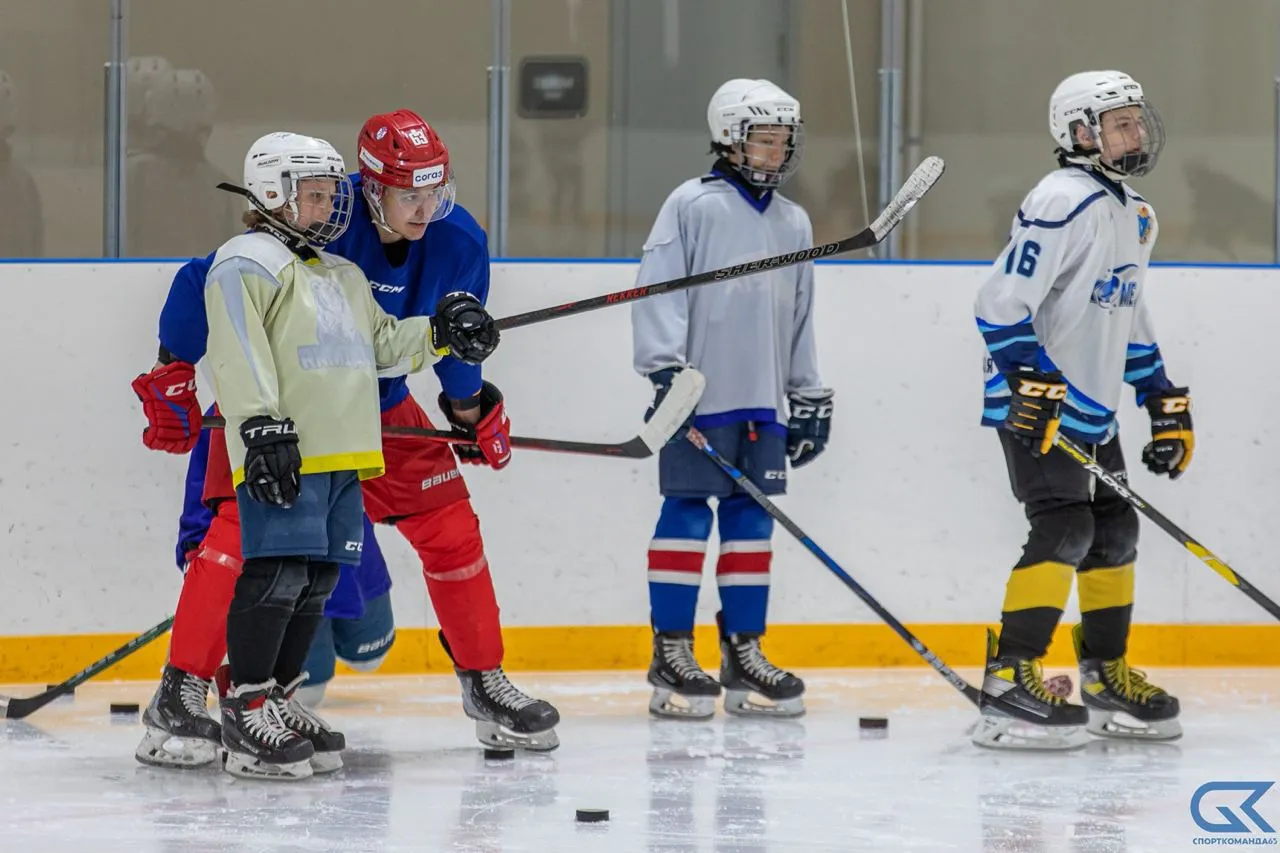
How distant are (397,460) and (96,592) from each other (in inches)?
48.8

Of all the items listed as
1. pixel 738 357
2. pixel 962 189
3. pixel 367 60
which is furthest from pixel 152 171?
pixel 962 189

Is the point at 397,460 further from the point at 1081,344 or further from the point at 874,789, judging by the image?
the point at 1081,344

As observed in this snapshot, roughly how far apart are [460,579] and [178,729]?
54 centimetres

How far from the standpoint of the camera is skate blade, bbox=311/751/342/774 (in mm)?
3275

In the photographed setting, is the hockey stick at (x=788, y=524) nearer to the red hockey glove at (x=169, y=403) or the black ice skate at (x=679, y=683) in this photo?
the black ice skate at (x=679, y=683)

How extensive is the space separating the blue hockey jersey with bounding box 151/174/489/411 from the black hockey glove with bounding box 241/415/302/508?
1.10 feet

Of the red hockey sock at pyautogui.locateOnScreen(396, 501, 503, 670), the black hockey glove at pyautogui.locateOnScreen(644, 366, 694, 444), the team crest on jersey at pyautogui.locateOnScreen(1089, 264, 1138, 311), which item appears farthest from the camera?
the black hockey glove at pyautogui.locateOnScreen(644, 366, 694, 444)

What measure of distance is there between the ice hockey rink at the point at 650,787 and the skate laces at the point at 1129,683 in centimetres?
11

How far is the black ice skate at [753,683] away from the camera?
12.9ft

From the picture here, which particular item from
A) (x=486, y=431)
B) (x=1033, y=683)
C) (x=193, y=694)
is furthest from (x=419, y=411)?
(x=1033, y=683)

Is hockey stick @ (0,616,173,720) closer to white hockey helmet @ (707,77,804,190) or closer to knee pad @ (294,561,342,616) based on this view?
knee pad @ (294,561,342,616)

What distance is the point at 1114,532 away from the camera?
12.0 feet

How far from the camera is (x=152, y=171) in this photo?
4.68m

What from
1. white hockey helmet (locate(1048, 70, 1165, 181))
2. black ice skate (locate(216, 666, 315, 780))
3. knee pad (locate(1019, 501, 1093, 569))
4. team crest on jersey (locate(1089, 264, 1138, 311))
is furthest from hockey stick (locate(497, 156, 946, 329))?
black ice skate (locate(216, 666, 315, 780))
